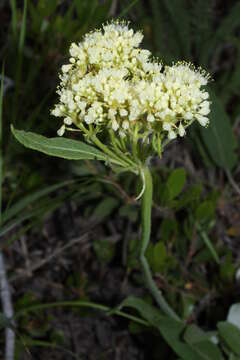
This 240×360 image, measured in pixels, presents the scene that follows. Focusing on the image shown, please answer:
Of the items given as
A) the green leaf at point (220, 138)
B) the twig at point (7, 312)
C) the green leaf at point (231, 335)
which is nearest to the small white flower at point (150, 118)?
the green leaf at point (231, 335)

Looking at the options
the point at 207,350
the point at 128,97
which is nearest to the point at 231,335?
the point at 207,350

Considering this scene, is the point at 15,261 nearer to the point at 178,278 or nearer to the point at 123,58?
the point at 178,278

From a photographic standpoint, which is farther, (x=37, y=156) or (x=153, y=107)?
(x=37, y=156)

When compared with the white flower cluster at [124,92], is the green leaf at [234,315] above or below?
below

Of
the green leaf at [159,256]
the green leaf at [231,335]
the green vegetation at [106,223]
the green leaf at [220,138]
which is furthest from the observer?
the green leaf at [220,138]

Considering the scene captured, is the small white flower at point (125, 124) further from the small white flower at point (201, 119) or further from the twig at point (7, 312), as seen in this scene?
the twig at point (7, 312)

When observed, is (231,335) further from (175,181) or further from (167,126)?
(167,126)

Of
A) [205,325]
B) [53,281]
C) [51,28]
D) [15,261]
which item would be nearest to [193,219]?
[205,325]
